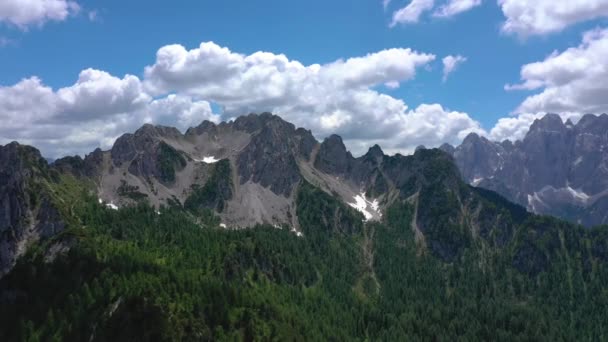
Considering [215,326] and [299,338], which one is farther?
[299,338]

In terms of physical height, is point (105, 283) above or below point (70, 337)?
above

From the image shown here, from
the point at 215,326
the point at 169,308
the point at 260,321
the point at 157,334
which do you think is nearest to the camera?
the point at 157,334

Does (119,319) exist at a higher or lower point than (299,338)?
higher

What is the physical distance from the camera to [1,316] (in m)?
197

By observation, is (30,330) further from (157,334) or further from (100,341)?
(157,334)

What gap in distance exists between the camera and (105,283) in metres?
196

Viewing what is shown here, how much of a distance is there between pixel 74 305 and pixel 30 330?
15.2 m

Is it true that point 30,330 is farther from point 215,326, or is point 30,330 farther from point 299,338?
point 299,338

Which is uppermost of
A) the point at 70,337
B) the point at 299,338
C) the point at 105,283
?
the point at 105,283

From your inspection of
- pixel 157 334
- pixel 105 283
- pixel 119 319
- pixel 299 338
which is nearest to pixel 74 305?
pixel 105 283

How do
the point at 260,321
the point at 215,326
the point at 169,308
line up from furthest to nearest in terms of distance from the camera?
the point at 260,321 → the point at 215,326 → the point at 169,308

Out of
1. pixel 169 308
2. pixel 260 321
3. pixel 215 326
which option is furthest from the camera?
pixel 260 321

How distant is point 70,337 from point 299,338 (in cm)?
7956

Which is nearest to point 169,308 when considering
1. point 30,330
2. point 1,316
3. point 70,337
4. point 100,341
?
point 100,341
